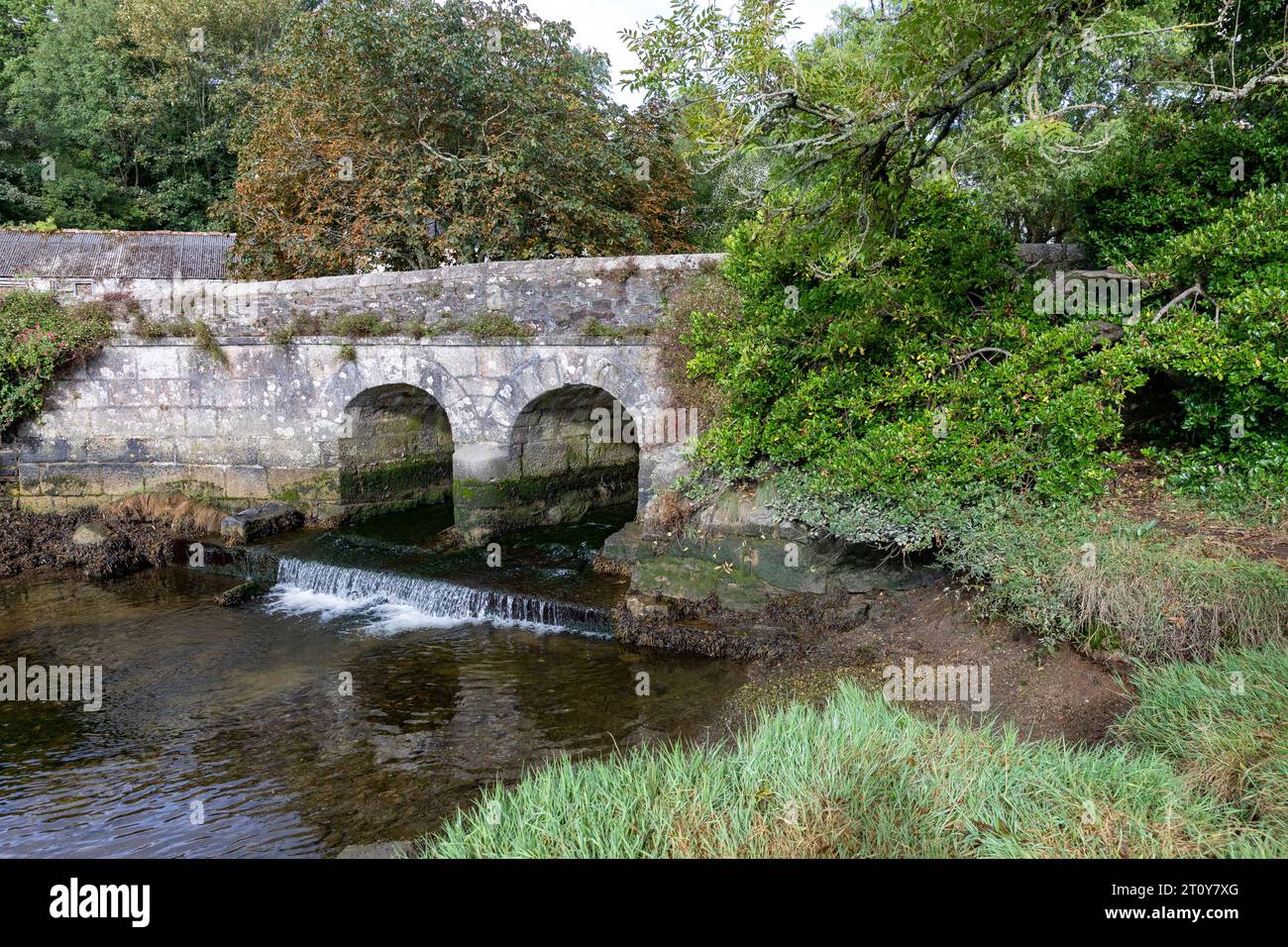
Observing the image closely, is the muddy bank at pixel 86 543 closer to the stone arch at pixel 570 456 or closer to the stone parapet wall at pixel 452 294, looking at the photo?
the stone parapet wall at pixel 452 294

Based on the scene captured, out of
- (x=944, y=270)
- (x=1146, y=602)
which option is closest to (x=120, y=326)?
(x=944, y=270)

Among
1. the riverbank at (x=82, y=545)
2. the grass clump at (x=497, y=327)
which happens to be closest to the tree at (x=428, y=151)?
the grass clump at (x=497, y=327)

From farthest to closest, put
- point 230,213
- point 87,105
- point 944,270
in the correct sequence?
point 87,105 → point 230,213 → point 944,270

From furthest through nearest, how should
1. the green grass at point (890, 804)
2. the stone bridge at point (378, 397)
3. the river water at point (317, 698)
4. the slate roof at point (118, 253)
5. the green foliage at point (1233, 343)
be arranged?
1. the slate roof at point (118, 253)
2. the stone bridge at point (378, 397)
3. the green foliage at point (1233, 343)
4. the river water at point (317, 698)
5. the green grass at point (890, 804)

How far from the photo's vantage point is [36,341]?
458 inches

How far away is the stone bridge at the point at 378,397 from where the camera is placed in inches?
384

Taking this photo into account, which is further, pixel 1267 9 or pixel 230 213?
pixel 230 213

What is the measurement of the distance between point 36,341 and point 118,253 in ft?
42.7

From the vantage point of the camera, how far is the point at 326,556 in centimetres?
1004

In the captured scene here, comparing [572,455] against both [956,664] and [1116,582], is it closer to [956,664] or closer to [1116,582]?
[956,664]

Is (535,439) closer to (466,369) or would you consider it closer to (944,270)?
(466,369)

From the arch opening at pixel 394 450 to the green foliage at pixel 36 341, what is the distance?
12.9ft

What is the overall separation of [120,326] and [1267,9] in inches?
535

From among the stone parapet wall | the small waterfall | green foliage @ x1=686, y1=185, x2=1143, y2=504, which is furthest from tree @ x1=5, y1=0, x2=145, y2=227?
green foliage @ x1=686, y1=185, x2=1143, y2=504
